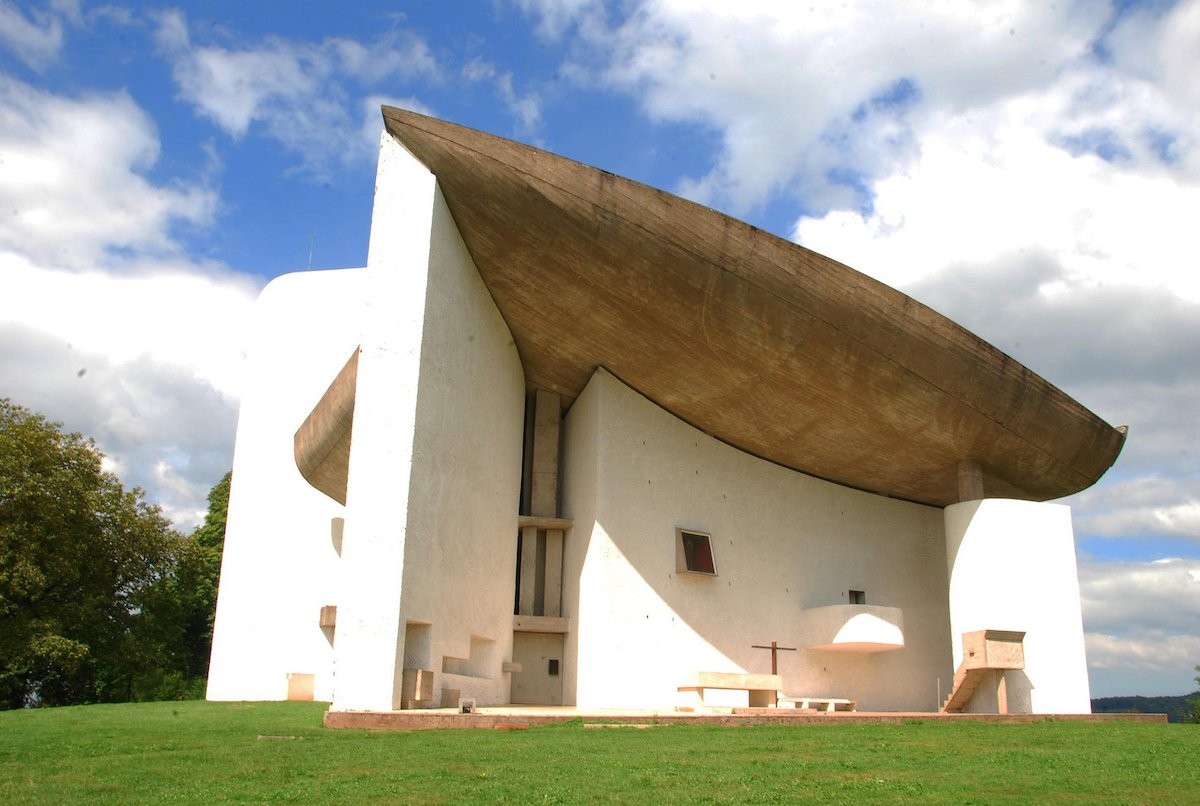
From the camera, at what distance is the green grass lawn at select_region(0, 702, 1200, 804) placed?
20.1 ft

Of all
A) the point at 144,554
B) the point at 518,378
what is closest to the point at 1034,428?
the point at 518,378

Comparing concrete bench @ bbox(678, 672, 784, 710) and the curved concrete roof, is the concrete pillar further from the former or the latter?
concrete bench @ bbox(678, 672, 784, 710)

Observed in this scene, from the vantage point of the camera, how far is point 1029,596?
685 inches

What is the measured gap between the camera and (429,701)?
12695 mm

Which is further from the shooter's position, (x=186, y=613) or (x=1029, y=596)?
(x=186, y=613)

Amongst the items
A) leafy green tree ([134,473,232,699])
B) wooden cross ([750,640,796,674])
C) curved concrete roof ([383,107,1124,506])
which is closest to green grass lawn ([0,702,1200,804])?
curved concrete roof ([383,107,1124,506])

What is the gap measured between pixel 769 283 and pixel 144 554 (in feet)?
60.8

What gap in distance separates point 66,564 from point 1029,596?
20.6 m

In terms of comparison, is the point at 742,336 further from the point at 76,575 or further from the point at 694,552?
the point at 76,575

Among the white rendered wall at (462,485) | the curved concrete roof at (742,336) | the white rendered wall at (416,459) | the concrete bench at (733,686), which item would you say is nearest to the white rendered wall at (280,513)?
the white rendered wall at (462,485)

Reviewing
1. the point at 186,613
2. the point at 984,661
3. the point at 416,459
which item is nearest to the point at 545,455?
the point at 416,459

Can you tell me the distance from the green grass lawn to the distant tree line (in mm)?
12623

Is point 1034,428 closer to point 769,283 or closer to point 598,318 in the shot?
point 769,283

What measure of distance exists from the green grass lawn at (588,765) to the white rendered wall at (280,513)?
12297 mm
